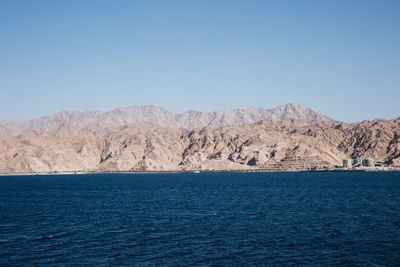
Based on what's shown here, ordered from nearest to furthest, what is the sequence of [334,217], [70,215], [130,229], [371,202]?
[130,229] → [334,217] → [70,215] → [371,202]

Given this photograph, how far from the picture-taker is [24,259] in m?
52.1

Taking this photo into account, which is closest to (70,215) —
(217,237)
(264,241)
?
(217,237)

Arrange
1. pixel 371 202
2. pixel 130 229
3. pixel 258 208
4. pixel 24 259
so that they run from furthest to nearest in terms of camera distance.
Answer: pixel 371 202, pixel 258 208, pixel 130 229, pixel 24 259

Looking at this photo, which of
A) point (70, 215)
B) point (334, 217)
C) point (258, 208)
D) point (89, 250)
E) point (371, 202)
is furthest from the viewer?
point (371, 202)

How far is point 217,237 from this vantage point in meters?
63.7

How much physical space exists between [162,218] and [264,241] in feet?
87.0

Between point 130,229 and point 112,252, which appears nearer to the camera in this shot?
point 112,252

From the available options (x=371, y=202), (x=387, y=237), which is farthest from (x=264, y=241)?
(x=371, y=202)

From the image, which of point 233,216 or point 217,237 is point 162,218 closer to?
A: point 233,216

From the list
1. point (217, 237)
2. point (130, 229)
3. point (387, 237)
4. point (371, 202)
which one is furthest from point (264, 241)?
point (371, 202)

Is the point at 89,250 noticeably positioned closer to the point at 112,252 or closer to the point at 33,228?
the point at 112,252

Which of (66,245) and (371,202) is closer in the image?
(66,245)

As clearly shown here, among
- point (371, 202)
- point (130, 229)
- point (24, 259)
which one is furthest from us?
point (371, 202)

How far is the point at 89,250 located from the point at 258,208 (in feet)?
156
